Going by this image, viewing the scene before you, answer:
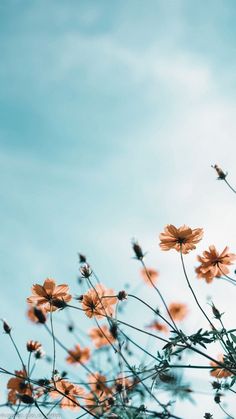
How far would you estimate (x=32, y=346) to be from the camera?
2.81 metres

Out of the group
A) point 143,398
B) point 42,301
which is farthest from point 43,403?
point 42,301

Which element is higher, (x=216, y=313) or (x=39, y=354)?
(x=39, y=354)

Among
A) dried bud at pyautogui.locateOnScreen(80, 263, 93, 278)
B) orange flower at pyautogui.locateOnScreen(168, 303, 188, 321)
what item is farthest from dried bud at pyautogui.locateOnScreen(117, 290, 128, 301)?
orange flower at pyautogui.locateOnScreen(168, 303, 188, 321)

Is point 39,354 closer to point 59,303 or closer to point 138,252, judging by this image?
point 59,303

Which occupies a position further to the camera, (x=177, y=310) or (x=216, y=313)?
(x=177, y=310)

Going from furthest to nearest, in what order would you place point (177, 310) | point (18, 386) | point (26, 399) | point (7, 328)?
point (177, 310) < point (7, 328) < point (18, 386) < point (26, 399)

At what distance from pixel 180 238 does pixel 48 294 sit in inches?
36.8

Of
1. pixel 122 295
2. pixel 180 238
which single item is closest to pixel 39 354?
pixel 122 295

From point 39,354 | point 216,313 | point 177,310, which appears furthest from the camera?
point 177,310

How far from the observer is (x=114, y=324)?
2186mm

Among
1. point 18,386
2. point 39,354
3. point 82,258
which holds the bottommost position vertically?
point 18,386

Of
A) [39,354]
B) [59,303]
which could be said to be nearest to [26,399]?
[59,303]

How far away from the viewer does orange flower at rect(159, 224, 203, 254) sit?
8.46 ft

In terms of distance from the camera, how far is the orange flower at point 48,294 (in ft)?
8.04
